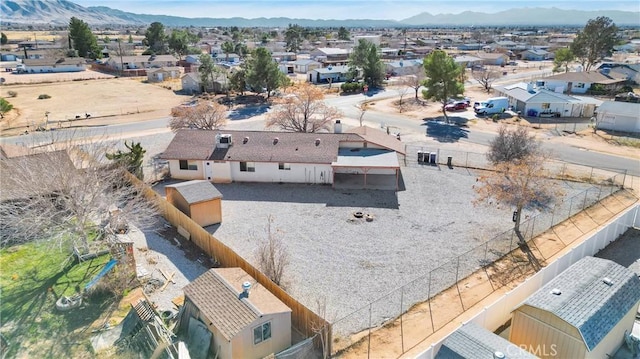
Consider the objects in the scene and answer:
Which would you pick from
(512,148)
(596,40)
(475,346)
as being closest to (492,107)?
(512,148)

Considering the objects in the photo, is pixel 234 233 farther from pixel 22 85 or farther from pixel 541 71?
pixel 541 71

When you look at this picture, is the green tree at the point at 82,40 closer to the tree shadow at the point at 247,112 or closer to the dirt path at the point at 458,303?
the tree shadow at the point at 247,112

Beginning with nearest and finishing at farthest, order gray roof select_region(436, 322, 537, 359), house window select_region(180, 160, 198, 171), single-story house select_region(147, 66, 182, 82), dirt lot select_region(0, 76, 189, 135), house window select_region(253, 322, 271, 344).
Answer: gray roof select_region(436, 322, 537, 359) < house window select_region(253, 322, 271, 344) < house window select_region(180, 160, 198, 171) < dirt lot select_region(0, 76, 189, 135) < single-story house select_region(147, 66, 182, 82)

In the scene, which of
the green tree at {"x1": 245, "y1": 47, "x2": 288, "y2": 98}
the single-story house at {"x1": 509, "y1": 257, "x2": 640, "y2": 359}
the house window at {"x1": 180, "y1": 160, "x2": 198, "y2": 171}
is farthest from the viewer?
the green tree at {"x1": 245, "y1": 47, "x2": 288, "y2": 98}

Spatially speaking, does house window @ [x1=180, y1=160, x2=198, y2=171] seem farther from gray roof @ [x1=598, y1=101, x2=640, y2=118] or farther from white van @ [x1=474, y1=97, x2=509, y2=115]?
gray roof @ [x1=598, y1=101, x2=640, y2=118]

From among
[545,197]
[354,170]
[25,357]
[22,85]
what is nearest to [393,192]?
[354,170]

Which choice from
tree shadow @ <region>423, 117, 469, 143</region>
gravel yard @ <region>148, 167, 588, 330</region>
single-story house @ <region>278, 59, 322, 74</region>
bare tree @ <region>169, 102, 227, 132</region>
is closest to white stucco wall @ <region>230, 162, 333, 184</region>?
gravel yard @ <region>148, 167, 588, 330</region>

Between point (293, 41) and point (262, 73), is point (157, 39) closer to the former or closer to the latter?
point (293, 41)
